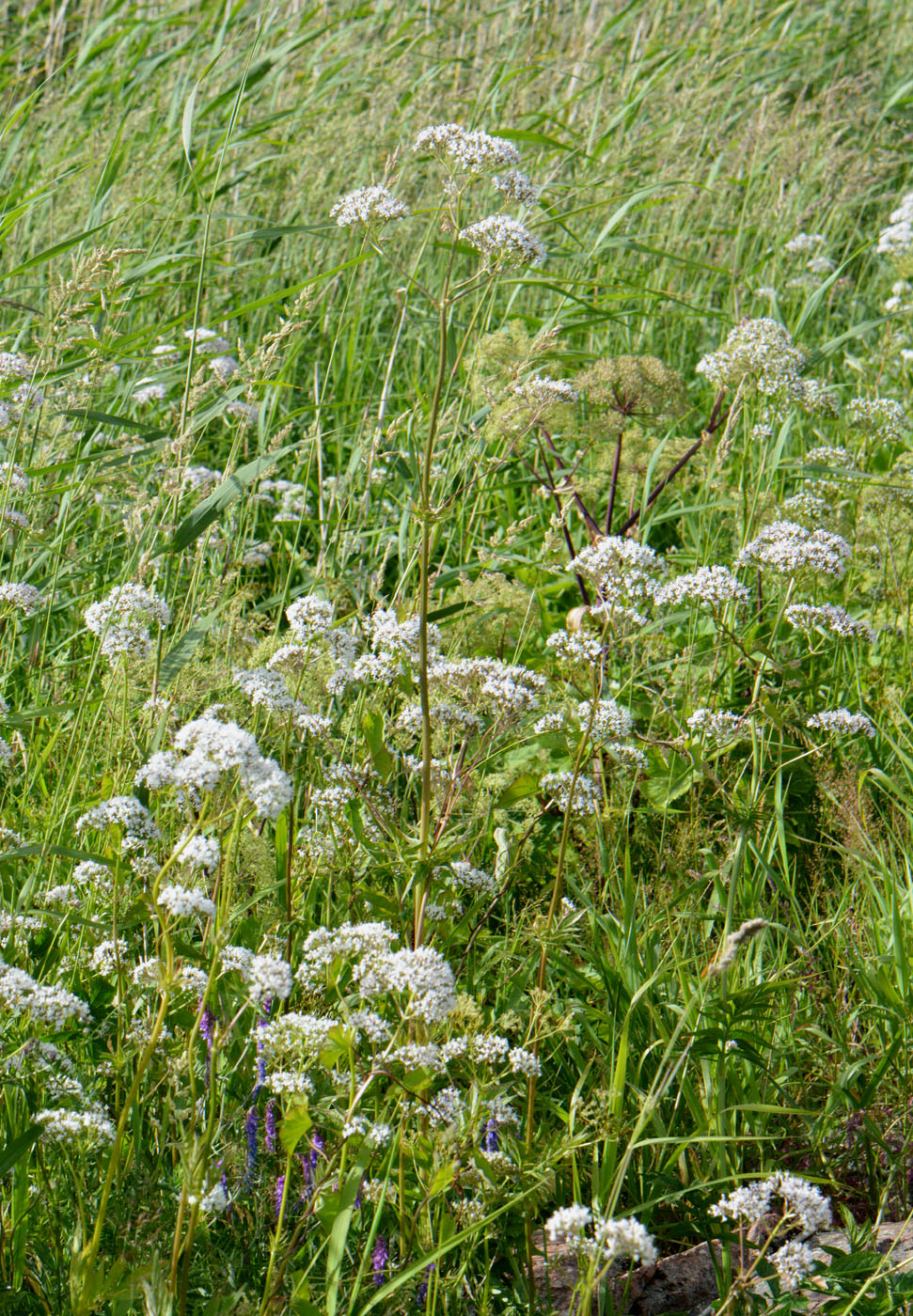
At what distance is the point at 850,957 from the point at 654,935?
0.37 m

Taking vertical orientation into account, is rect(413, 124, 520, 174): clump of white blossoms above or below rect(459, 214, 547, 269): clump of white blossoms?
above

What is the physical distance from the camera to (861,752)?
275 cm

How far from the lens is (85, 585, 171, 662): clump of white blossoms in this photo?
1900mm

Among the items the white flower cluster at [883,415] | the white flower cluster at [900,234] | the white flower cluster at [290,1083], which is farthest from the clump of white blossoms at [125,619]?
the white flower cluster at [900,234]

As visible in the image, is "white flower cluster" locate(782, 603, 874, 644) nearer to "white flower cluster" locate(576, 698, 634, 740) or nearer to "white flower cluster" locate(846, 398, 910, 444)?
"white flower cluster" locate(576, 698, 634, 740)

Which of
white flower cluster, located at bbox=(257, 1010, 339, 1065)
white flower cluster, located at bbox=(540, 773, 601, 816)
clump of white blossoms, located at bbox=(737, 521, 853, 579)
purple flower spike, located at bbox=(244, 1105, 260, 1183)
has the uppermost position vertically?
clump of white blossoms, located at bbox=(737, 521, 853, 579)

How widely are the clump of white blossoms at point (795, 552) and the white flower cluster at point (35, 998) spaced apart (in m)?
1.54

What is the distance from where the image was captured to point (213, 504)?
2.20 meters

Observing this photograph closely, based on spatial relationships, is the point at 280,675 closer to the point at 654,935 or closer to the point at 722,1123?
the point at 654,935

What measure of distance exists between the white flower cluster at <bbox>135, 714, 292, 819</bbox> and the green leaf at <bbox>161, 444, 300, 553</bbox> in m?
0.94

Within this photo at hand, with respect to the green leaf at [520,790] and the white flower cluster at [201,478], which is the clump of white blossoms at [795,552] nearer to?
the green leaf at [520,790]

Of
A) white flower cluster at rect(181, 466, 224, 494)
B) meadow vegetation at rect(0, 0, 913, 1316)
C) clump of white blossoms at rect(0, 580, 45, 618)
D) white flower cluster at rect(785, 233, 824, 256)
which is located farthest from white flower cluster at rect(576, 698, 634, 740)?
white flower cluster at rect(785, 233, 824, 256)

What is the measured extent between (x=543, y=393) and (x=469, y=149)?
58cm

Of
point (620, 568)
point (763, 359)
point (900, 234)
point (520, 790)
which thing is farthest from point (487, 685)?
point (900, 234)
